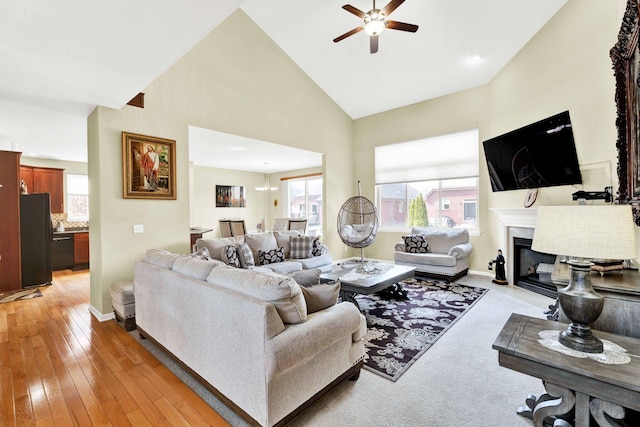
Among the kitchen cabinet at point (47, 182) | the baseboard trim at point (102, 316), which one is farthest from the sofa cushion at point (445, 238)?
the kitchen cabinet at point (47, 182)

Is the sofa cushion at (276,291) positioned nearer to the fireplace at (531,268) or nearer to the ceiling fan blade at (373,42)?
the ceiling fan blade at (373,42)

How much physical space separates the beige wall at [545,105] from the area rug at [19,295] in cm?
632

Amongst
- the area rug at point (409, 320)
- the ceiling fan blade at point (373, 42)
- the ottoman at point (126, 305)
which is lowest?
the area rug at point (409, 320)

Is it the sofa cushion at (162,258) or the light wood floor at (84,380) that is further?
the sofa cushion at (162,258)

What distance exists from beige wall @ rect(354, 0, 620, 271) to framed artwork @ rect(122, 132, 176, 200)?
459 cm

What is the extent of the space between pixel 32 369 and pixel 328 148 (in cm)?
565

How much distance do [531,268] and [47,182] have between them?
384 inches

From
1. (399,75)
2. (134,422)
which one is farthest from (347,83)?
(134,422)

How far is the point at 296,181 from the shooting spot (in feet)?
30.8

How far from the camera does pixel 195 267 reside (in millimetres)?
2287

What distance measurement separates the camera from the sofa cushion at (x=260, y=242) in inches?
186

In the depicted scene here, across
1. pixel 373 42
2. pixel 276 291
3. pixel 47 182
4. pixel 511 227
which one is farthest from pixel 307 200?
pixel 276 291

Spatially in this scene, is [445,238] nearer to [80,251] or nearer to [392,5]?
[392,5]

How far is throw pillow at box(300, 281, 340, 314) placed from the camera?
2.01 meters
